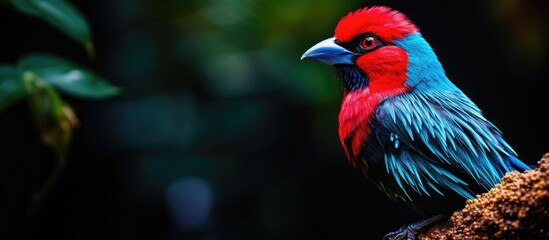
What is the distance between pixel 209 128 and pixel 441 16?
1780 millimetres

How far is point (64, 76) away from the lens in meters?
2.58

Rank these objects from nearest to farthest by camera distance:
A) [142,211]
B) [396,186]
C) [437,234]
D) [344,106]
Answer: [437,234] < [396,186] < [344,106] < [142,211]

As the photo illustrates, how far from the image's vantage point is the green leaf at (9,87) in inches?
93.6

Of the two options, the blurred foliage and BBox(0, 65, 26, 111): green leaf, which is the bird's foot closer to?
the blurred foliage

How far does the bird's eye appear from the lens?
2.09 metres

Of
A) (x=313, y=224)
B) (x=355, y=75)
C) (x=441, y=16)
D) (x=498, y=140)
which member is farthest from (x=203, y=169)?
(x=498, y=140)

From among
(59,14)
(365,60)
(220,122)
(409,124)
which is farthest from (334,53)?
(220,122)

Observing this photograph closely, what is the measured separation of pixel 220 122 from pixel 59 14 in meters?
2.57

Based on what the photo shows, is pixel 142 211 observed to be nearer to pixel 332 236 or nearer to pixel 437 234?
pixel 332 236

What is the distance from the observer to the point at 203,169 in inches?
201

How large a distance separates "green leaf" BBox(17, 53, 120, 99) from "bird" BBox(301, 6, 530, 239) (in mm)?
892

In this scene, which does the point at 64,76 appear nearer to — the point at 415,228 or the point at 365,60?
the point at 365,60

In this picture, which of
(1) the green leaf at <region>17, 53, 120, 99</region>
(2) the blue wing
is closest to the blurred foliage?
(1) the green leaf at <region>17, 53, 120, 99</region>

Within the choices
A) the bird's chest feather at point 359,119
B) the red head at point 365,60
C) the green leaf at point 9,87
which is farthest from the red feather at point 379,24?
the green leaf at point 9,87
